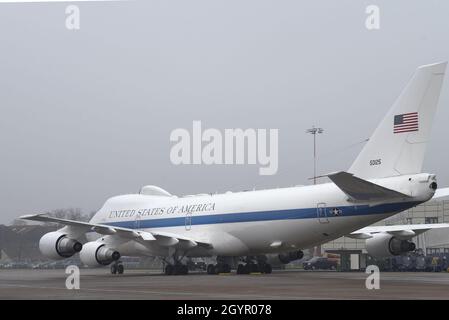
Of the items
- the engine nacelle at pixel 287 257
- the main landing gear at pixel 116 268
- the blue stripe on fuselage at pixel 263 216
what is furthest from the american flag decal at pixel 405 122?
the main landing gear at pixel 116 268

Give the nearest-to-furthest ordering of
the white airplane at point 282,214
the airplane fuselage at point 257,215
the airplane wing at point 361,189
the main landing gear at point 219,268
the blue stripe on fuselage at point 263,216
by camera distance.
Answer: the airplane wing at point 361,189, the white airplane at point 282,214, the blue stripe on fuselage at point 263,216, the airplane fuselage at point 257,215, the main landing gear at point 219,268

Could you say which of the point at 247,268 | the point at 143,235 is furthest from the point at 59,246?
the point at 247,268

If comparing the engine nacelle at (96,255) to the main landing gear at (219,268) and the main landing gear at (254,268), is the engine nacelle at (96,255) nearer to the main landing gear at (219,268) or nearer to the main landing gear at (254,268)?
the main landing gear at (219,268)

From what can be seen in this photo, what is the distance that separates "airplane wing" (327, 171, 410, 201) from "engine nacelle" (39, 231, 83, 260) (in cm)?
1638

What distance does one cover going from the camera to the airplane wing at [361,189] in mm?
26531

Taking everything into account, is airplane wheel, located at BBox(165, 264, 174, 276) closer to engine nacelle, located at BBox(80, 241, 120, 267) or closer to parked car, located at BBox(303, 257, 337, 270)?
engine nacelle, located at BBox(80, 241, 120, 267)

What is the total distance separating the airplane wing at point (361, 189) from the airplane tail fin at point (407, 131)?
125cm

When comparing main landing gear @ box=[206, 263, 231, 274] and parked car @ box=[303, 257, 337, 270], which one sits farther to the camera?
parked car @ box=[303, 257, 337, 270]

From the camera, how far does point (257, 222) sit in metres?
37.0

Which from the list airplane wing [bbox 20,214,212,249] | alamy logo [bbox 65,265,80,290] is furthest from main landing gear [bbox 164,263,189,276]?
alamy logo [bbox 65,265,80,290]

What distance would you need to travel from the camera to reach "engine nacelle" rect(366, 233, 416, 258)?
4116 centimetres
